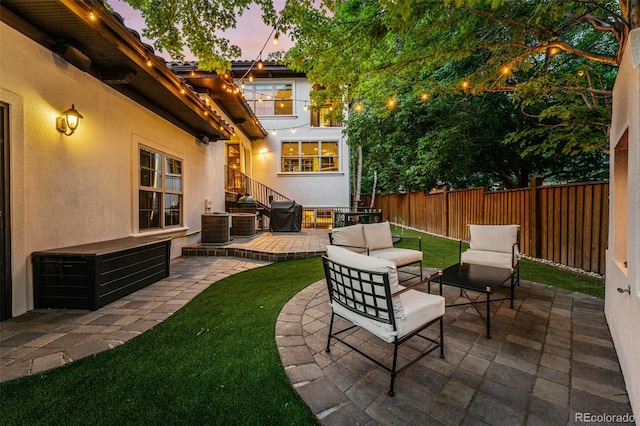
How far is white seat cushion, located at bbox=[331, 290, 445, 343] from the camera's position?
181cm

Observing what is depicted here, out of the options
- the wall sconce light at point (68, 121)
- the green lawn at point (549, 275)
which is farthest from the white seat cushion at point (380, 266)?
the wall sconce light at point (68, 121)

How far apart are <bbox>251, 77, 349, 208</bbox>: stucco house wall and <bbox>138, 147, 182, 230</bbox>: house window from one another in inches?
232

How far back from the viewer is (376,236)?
4.31 metres

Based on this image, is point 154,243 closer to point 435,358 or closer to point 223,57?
point 223,57

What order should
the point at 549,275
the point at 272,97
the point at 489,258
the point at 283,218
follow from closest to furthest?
1. the point at 489,258
2. the point at 549,275
3. the point at 283,218
4. the point at 272,97

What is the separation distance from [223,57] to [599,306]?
5.86 metres

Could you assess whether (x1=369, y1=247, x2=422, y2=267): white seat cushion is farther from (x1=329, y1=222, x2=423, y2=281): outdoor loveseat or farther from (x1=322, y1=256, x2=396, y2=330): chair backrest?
(x1=322, y1=256, x2=396, y2=330): chair backrest

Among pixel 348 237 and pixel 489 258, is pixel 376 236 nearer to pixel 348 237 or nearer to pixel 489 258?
pixel 348 237

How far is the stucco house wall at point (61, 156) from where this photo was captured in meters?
2.81

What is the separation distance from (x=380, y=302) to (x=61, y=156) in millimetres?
4195

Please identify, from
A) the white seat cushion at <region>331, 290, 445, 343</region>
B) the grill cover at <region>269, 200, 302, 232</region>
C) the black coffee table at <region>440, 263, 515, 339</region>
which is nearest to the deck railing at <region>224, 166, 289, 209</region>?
the grill cover at <region>269, 200, 302, 232</region>

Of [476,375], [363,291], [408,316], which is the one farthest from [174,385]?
[476,375]

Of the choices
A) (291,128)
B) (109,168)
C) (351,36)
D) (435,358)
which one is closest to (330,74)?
(351,36)

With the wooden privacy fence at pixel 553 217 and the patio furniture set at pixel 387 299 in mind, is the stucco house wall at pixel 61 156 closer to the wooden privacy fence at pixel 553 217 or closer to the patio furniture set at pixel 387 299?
the patio furniture set at pixel 387 299
